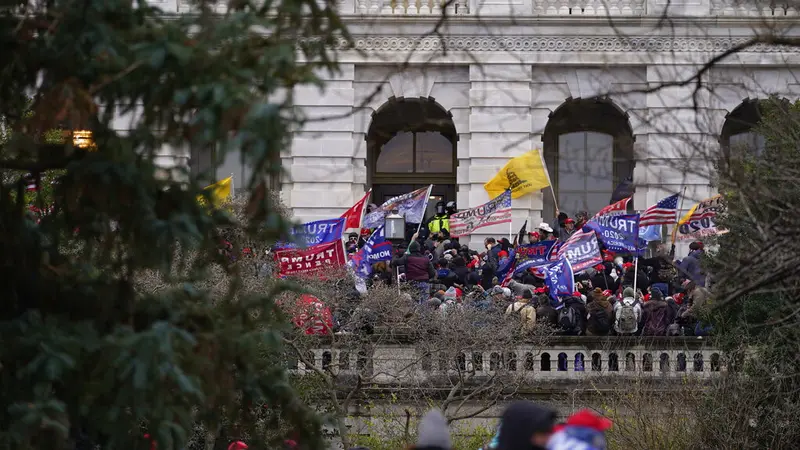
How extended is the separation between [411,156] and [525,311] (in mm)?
16043

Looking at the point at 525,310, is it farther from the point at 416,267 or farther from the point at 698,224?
the point at 698,224

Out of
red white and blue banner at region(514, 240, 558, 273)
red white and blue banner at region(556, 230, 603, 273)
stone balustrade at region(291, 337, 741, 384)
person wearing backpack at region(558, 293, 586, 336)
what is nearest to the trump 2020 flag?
person wearing backpack at region(558, 293, 586, 336)

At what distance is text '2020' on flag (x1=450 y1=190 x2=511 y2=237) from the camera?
115ft

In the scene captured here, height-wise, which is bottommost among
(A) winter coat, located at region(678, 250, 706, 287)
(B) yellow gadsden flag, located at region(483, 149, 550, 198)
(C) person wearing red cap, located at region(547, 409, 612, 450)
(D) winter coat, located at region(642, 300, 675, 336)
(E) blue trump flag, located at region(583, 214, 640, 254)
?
(D) winter coat, located at region(642, 300, 675, 336)

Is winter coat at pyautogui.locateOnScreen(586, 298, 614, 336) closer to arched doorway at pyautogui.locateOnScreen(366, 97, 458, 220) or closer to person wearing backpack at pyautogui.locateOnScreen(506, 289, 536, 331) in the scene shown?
person wearing backpack at pyautogui.locateOnScreen(506, 289, 536, 331)

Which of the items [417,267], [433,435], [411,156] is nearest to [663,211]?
[417,267]

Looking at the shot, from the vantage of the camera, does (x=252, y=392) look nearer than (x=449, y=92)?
Yes

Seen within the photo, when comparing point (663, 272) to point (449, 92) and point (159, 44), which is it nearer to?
point (449, 92)

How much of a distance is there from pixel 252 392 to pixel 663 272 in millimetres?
18854

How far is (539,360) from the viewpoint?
2720 centimetres

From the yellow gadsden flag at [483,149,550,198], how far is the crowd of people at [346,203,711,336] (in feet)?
15.2

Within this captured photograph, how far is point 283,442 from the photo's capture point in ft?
37.6

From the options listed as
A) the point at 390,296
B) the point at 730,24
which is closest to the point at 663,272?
the point at 390,296

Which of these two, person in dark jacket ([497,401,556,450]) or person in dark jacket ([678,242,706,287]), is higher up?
person in dark jacket ([678,242,706,287])
